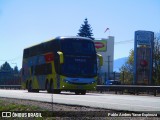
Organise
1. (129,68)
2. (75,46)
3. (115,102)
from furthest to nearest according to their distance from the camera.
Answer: (129,68) → (75,46) → (115,102)

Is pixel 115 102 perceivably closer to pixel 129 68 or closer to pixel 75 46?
pixel 75 46

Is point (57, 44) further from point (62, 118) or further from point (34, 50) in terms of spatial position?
point (62, 118)

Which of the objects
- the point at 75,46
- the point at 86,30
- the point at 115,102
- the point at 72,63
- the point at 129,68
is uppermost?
the point at 86,30

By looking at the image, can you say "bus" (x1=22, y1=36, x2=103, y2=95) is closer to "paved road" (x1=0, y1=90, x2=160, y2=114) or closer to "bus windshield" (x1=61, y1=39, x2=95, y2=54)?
"bus windshield" (x1=61, y1=39, x2=95, y2=54)

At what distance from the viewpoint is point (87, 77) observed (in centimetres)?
2798

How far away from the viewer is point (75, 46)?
2762cm

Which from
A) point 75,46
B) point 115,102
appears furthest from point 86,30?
point 115,102

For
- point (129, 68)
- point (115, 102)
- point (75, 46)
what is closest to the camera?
point (115, 102)

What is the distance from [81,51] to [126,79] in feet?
172

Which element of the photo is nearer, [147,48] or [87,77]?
[87,77]

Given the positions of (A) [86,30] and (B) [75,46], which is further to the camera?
(A) [86,30]

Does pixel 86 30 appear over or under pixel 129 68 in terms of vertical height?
over

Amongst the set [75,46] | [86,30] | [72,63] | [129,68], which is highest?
[86,30]

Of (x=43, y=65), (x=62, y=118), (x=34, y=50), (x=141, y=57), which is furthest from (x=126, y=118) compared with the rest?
(x=141, y=57)
